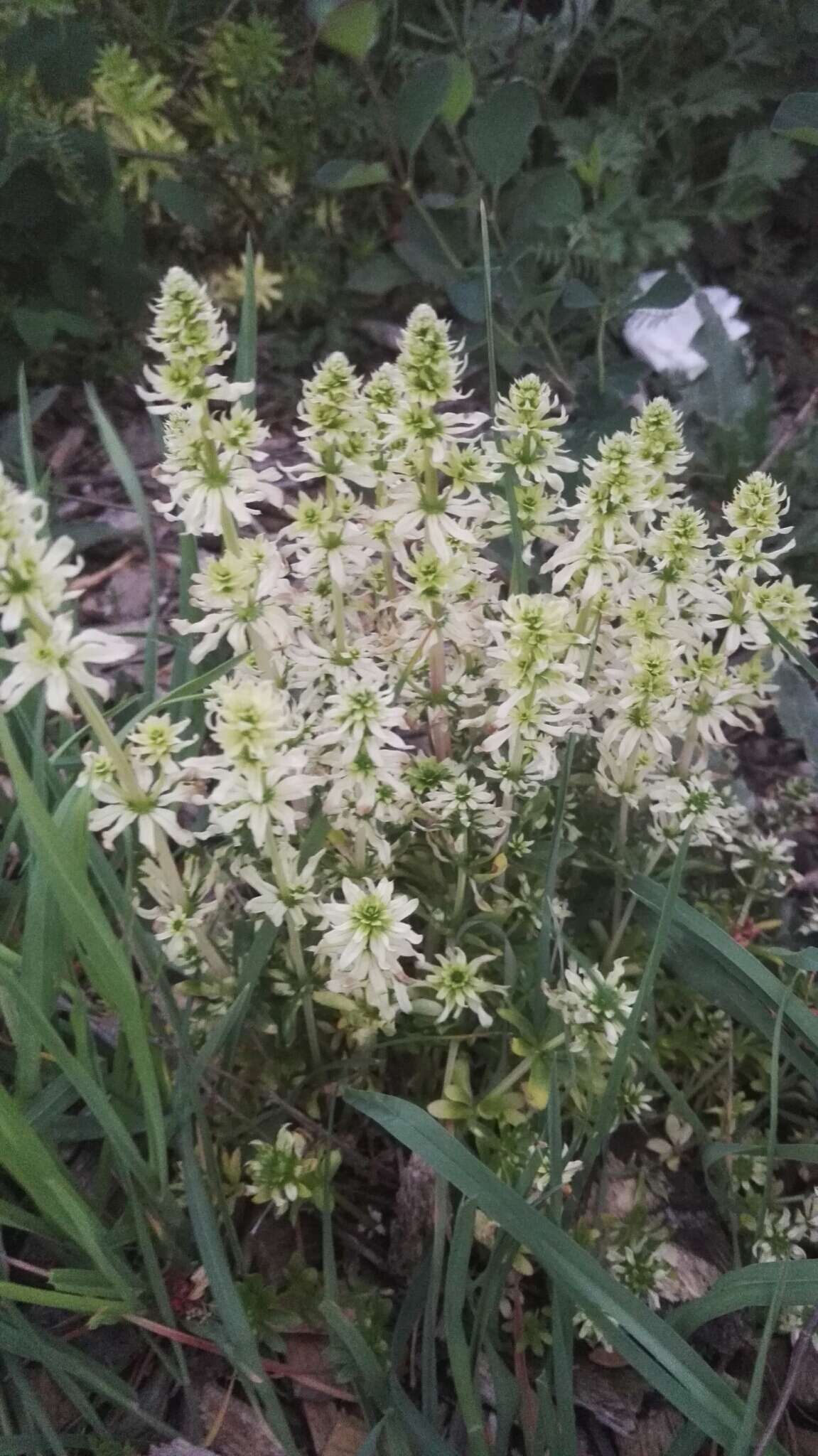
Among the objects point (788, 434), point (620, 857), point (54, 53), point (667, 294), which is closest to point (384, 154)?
point (54, 53)

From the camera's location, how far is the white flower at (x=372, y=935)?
0.85 meters

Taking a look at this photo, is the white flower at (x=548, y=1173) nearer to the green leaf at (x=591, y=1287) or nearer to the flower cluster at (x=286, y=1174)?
the green leaf at (x=591, y=1287)

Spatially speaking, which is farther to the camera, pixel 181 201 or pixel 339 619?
pixel 181 201

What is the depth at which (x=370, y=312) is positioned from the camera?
2213mm

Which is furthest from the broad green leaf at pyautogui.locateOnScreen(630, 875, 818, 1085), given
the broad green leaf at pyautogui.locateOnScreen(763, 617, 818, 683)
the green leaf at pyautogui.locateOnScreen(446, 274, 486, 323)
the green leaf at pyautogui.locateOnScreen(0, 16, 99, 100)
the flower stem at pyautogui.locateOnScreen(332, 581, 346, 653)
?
the green leaf at pyautogui.locateOnScreen(0, 16, 99, 100)

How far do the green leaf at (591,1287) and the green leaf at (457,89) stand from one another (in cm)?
157

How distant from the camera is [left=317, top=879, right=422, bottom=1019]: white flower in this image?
85 centimetres

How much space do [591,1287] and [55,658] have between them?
656mm

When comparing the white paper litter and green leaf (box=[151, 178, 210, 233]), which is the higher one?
green leaf (box=[151, 178, 210, 233])

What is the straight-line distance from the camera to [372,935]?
2.81 feet

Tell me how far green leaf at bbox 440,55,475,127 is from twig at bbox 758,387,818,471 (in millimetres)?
768

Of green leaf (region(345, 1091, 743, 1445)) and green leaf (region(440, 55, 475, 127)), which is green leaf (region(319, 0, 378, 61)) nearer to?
green leaf (region(440, 55, 475, 127))

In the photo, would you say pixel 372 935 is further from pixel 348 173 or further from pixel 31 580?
pixel 348 173

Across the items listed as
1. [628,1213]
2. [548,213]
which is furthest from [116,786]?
[548,213]
